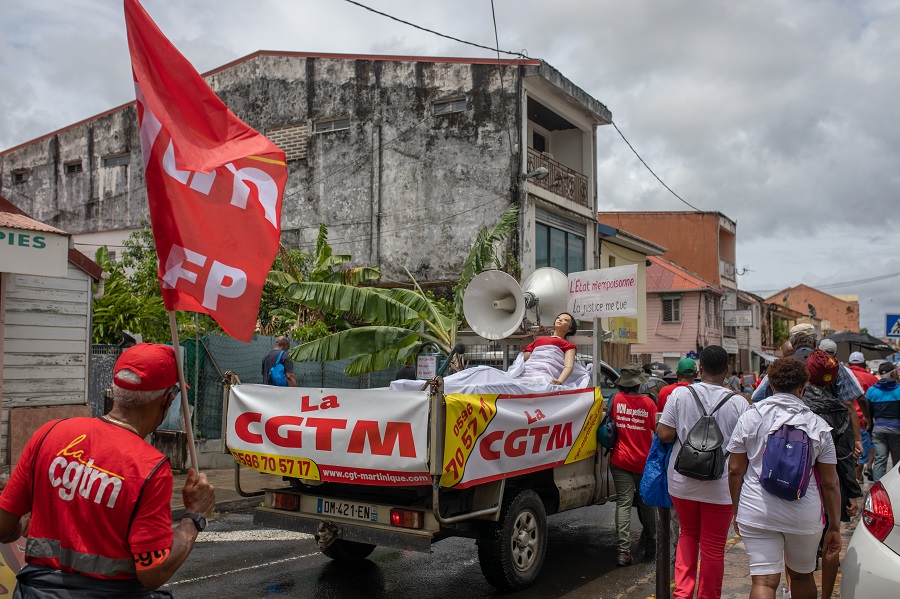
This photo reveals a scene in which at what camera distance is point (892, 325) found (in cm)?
1994

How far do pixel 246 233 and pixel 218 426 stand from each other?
34.0ft

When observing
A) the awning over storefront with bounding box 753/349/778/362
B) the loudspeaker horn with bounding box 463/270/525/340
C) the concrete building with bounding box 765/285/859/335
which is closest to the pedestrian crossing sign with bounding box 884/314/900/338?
the loudspeaker horn with bounding box 463/270/525/340

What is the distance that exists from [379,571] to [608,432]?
2410mm

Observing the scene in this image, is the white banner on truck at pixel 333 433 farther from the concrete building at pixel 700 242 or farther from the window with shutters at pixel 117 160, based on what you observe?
the concrete building at pixel 700 242

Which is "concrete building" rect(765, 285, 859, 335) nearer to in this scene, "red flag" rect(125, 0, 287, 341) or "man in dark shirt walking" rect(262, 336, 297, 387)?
"man in dark shirt walking" rect(262, 336, 297, 387)

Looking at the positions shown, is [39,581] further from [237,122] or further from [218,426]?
[218,426]

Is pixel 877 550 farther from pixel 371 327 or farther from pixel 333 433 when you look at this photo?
pixel 371 327

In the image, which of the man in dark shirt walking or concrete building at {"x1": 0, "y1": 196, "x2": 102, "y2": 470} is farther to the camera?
the man in dark shirt walking

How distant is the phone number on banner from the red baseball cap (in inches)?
130

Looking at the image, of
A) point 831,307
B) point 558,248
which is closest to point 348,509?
point 558,248

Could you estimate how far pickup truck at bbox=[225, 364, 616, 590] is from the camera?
555 cm

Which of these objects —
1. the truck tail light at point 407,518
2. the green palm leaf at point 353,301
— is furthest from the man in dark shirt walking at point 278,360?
the truck tail light at point 407,518

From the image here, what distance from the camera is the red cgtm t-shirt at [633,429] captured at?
7117 millimetres

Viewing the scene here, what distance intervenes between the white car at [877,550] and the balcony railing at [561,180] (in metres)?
16.2
